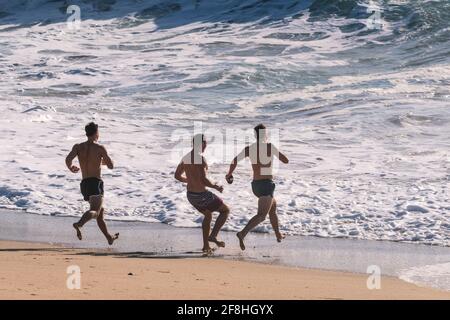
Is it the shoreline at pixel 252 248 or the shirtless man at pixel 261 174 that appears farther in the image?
the shirtless man at pixel 261 174

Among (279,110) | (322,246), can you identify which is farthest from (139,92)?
(322,246)

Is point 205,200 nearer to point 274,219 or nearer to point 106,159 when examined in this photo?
point 274,219

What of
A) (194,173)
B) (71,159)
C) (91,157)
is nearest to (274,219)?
(194,173)

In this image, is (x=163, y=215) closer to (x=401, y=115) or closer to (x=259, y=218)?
(x=259, y=218)

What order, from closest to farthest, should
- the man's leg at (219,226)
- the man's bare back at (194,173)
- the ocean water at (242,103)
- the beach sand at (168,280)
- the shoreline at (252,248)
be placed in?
the beach sand at (168,280), the shoreline at (252,248), the man's bare back at (194,173), the man's leg at (219,226), the ocean water at (242,103)

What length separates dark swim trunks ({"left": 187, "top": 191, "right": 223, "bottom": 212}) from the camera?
30.9ft

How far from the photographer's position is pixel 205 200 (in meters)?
9.41

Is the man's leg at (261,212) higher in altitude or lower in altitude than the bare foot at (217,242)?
higher

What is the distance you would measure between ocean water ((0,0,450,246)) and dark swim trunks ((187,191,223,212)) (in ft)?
5.91

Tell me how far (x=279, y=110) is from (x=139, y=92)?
4681 mm

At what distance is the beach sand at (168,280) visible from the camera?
6344 mm

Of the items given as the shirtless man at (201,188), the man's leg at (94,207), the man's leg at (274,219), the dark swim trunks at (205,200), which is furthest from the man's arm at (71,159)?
the man's leg at (274,219)

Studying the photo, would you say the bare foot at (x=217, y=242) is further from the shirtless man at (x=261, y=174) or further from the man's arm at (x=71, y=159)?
the man's arm at (x=71, y=159)

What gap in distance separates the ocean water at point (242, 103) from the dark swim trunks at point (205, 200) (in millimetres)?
1801
